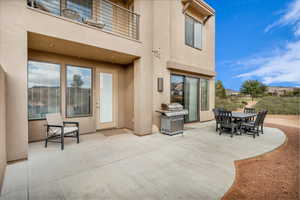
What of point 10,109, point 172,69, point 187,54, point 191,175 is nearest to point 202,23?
point 187,54

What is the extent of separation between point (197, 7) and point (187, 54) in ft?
8.54

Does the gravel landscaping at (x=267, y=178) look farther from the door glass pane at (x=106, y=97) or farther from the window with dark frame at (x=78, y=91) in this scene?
the window with dark frame at (x=78, y=91)

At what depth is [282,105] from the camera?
1178 centimetres

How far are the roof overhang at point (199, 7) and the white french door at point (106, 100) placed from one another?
4991mm

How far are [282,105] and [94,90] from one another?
597 inches

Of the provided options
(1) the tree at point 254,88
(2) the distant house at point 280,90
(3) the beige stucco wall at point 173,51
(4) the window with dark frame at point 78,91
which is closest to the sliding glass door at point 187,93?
(3) the beige stucco wall at point 173,51

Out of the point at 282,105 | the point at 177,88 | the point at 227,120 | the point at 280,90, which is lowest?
the point at 227,120

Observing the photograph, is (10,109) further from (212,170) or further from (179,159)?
(212,170)

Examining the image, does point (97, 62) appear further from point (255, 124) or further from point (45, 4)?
point (255, 124)

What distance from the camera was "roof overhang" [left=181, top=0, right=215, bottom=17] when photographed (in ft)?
21.8

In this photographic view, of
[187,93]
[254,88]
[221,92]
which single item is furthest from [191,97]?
[254,88]

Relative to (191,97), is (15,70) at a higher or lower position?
higher

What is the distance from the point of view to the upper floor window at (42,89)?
429cm

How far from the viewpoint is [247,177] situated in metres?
2.47
